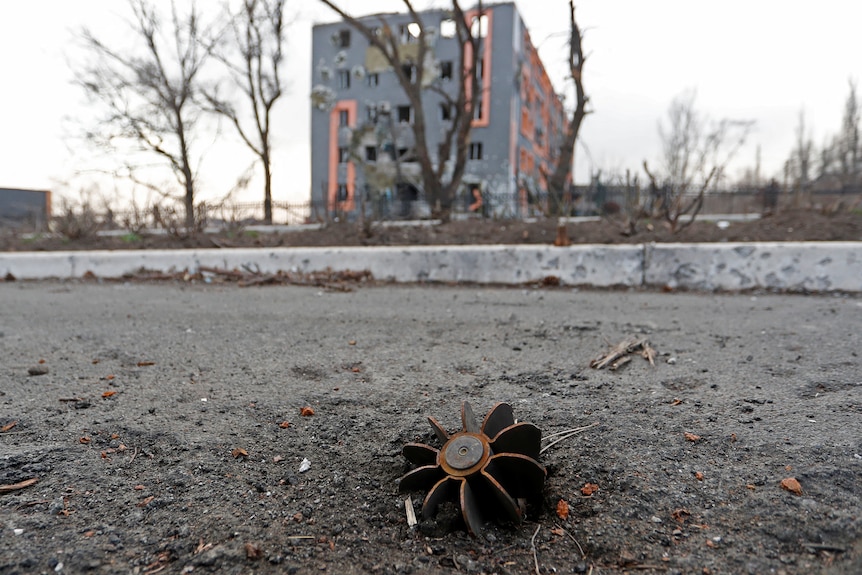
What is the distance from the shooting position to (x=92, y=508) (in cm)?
130

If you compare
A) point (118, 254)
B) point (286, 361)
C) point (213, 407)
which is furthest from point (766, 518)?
point (118, 254)

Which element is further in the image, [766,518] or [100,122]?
[100,122]

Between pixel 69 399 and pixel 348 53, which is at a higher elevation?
pixel 348 53

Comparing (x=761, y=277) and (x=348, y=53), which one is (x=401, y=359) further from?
(x=348, y=53)

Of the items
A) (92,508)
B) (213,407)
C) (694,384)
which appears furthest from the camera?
(694,384)

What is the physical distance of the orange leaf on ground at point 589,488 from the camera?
1.38 metres

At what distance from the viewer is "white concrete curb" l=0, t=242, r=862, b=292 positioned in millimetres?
5031

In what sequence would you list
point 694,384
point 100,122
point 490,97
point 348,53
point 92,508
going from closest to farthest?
point 92,508
point 694,384
point 100,122
point 490,97
point 348,53

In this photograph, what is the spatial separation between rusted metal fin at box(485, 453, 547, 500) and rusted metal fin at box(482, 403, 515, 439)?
16 centimetres

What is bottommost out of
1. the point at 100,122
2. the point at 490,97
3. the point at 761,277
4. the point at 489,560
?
the point at 489,560

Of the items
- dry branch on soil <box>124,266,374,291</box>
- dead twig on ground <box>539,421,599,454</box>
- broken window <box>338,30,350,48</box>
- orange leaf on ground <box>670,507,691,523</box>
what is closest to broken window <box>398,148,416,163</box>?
broken window <box>338,30,350,48</box>

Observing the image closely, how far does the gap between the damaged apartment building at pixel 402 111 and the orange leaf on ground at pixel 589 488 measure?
2839 cm

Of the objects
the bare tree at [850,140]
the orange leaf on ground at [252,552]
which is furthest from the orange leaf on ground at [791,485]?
the bare tree at [850,140]

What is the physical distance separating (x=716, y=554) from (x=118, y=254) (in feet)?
26.2
